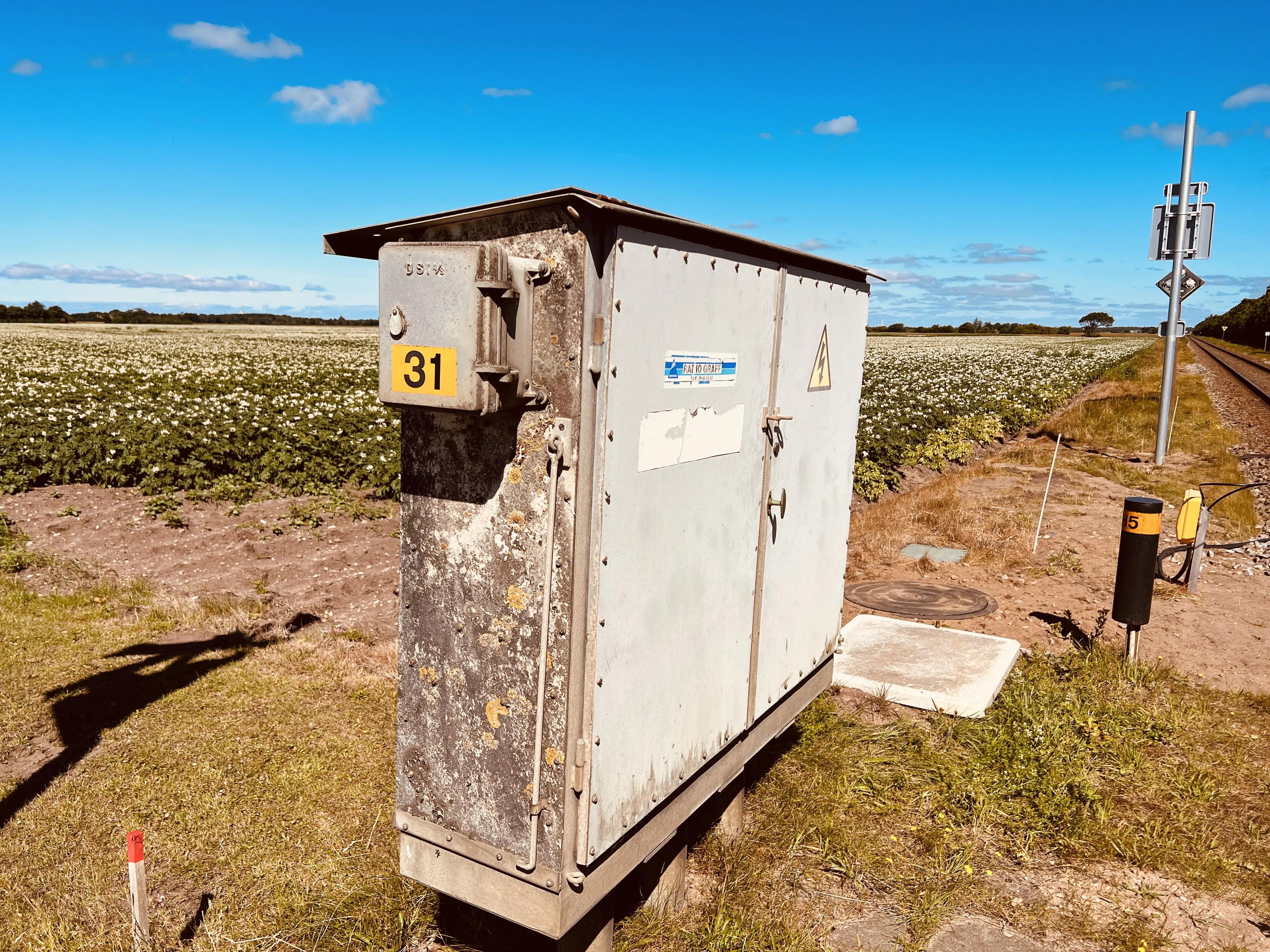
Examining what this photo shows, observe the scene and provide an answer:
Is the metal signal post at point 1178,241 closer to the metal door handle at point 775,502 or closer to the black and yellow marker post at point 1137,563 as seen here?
the black and yellow marker post at point 1137,563

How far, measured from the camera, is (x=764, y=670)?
3695mm

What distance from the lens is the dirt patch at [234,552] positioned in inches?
284

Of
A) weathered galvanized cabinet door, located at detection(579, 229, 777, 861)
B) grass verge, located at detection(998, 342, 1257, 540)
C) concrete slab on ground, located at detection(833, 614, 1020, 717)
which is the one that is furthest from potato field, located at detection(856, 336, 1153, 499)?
weathered galvanized cabinet door, located at detection(579, 229, 777, 861)

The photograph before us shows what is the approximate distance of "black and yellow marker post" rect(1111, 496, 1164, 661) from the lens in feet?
19.1

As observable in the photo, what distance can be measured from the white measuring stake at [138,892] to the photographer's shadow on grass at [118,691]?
1513mm

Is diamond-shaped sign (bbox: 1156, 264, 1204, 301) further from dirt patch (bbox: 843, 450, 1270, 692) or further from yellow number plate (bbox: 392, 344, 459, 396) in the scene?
yellow number plate (bbox: 392, 344, 459, 396)

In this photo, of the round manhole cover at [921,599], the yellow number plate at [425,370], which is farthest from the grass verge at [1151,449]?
A: the yellow number plate at [425,370]

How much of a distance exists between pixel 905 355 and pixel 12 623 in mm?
45374

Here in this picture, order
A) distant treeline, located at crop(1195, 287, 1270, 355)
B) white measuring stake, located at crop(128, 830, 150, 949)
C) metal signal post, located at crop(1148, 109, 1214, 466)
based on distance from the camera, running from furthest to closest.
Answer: distant treeline, located at crop(1195, 287, 1270, 355)
metal signal post, located at crop(1148, 109, 1214, 466)
white measuring stake, located at crop(128, 830, 150, 949)

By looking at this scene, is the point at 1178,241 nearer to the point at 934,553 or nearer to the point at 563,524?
the point at 934,553

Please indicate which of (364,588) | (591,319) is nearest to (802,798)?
(591,319)

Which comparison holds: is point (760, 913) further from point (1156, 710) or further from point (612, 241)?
point (1156, 710)

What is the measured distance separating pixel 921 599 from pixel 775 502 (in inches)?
181

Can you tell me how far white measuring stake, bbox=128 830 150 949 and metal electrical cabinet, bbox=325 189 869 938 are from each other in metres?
0.84
